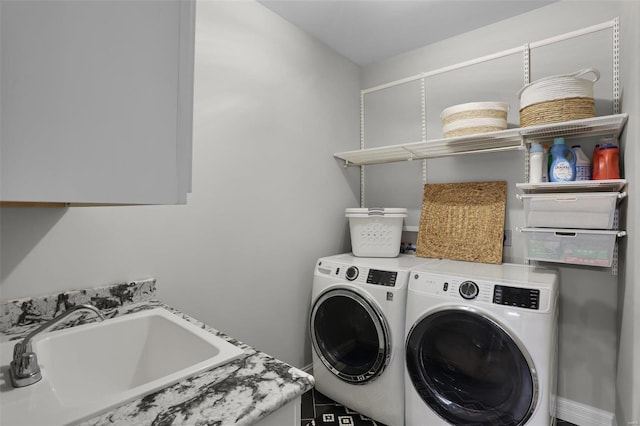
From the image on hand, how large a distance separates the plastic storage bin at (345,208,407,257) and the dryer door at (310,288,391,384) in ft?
1.54

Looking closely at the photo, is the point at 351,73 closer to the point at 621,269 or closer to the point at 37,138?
the point at 621,269

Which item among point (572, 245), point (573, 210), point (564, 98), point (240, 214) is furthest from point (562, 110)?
point (240, 214)

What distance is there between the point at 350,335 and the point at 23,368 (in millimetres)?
1605

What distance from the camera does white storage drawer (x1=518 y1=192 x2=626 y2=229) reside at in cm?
157

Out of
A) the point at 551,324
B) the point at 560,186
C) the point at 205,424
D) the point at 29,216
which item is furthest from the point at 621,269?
the point at 29,216

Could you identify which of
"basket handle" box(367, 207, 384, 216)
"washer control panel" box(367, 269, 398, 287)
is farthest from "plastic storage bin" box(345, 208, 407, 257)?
"washer control panel" box(367, 269, 398, 287)

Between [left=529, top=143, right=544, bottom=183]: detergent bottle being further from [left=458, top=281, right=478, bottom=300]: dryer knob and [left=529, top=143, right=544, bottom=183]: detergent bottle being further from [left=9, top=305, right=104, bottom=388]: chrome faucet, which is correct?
[left=9, top=305, right=104, bottom=388]: chrome faucet

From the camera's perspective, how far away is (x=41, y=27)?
0.90ft

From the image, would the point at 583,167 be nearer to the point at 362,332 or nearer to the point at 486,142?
the point at 486,142

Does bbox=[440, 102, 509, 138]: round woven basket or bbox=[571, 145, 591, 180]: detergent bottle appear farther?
bbox=[440, 102, 509, 138]: round woven basket

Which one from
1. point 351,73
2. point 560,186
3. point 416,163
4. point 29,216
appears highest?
point 351,73

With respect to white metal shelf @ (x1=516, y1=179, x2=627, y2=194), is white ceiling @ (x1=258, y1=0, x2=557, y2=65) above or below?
above

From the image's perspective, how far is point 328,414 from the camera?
2035 mm

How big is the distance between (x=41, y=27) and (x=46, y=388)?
90cm
